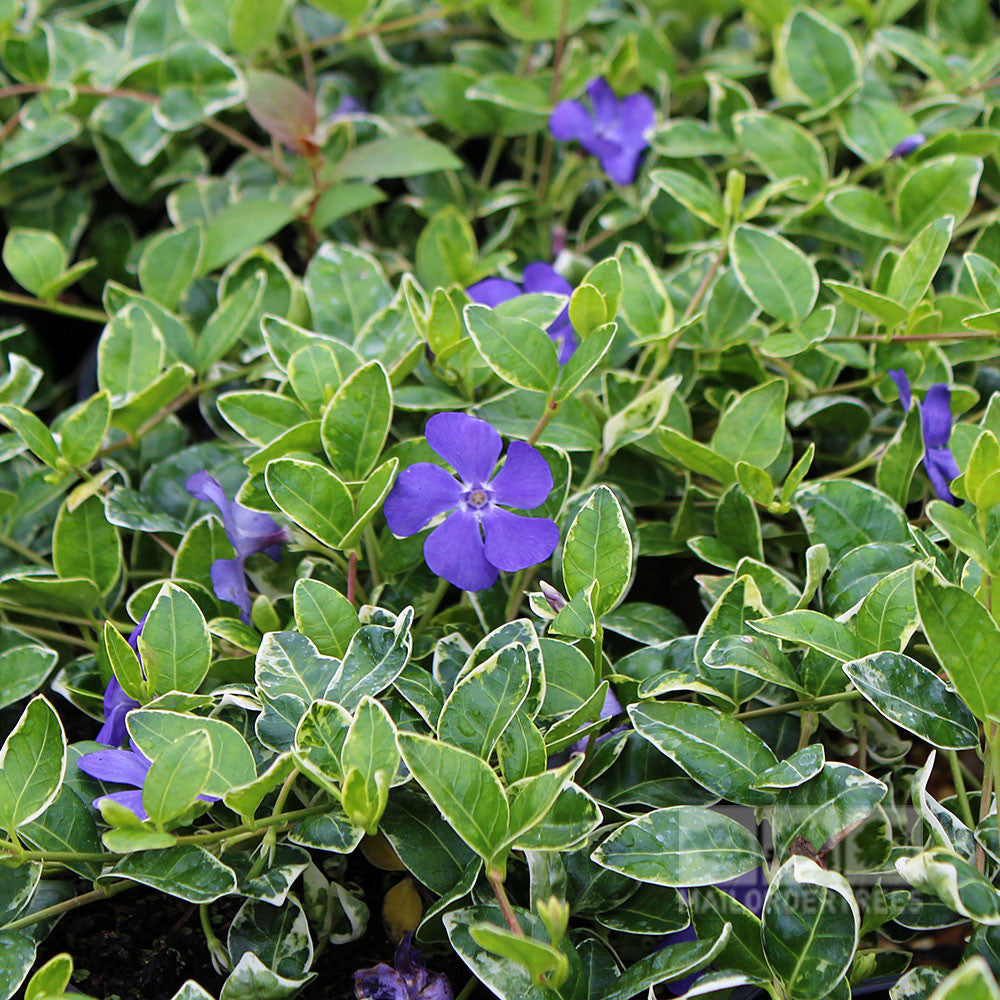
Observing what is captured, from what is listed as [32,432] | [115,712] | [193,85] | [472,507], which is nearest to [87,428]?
[32,432]

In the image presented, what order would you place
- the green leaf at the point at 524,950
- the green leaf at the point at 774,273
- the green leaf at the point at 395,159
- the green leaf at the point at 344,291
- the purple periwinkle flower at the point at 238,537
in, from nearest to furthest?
the green leaf at the point at 524,950 < the purple periwinkle flower at the point at 238,537 < the green leaf at the point at 774,273 < the green leaf at the point at 344,291 < the green leaf at the point at 395,159

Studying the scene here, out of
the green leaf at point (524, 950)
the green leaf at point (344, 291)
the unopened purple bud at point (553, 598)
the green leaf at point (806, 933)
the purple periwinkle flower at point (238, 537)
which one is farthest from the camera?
the green leaf at point (344, 291)

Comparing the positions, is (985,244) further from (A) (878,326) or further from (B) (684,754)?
(B) (684,754)

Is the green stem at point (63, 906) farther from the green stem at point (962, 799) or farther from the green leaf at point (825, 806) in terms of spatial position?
the green stem at point (962, 799)

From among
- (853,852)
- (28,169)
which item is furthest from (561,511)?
(28,169)

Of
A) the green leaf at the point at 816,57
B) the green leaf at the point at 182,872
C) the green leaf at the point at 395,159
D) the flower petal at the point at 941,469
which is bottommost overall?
the green leaf at the point at 182,872

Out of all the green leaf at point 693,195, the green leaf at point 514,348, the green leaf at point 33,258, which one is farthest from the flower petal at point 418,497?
the green leaf at point 33,258
